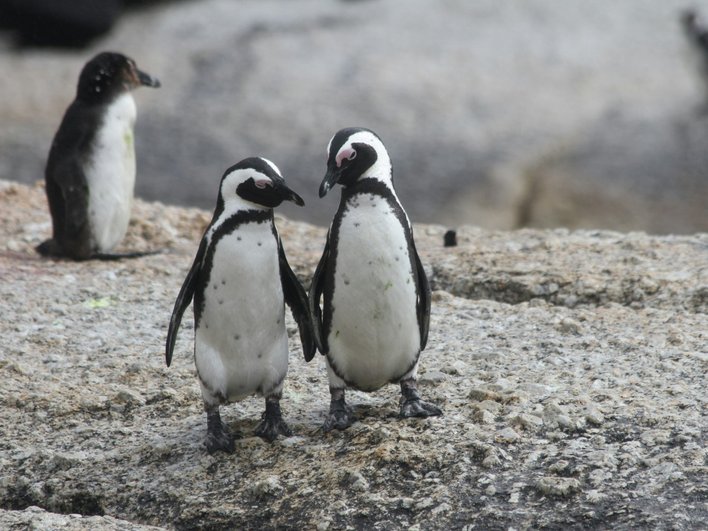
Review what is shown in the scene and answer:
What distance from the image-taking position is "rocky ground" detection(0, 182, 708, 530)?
9.96 feet

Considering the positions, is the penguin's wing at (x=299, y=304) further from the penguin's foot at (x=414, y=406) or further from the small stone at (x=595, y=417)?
the small stone at (x=595, y=417)

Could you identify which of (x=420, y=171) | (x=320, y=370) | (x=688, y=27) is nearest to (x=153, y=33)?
(x=420, y=171)

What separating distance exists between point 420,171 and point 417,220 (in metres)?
0.52

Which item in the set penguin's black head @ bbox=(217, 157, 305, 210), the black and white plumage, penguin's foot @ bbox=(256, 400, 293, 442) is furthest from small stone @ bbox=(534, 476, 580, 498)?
the black and white plumage

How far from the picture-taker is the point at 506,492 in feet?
9.95

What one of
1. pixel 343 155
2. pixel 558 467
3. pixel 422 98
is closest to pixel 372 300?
pixel 343 155

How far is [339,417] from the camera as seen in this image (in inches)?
136

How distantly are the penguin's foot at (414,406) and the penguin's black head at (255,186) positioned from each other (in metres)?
0.66

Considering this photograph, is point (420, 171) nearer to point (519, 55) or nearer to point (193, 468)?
point (519, 55)

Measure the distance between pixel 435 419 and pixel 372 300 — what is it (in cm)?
40

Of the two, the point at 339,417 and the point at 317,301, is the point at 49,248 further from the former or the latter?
the point at 339,417

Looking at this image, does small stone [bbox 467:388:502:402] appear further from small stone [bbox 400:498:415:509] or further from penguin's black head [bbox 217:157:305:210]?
penguin's black head [bbox 217:157:305:210]

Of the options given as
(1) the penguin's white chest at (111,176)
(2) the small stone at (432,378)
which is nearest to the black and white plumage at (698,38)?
(1) the penguin's white chest at (111,176)

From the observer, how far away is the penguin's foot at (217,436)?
132 inches
